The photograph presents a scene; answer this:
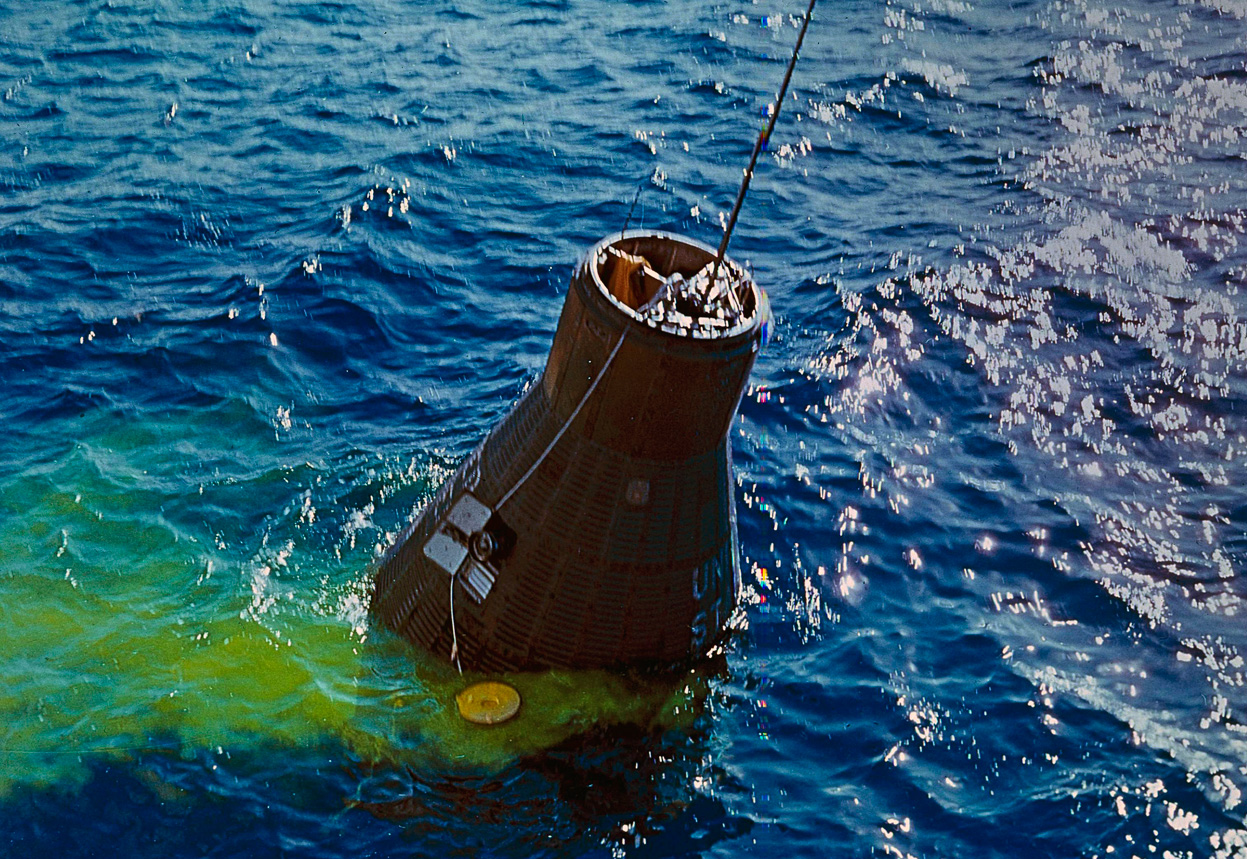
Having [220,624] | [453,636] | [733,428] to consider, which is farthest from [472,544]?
[733,428]

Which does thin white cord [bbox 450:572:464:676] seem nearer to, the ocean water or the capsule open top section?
the ocean water

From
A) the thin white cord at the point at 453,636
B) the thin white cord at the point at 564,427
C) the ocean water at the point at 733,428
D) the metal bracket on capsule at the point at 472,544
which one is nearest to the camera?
the thin white cord at the point at 564,427

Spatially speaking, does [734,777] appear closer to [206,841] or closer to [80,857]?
[206,841]

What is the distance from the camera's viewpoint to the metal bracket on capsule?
680 cm

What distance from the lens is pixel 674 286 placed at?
6.48 metres

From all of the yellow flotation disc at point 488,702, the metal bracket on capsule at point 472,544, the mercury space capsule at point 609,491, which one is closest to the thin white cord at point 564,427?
the mercury space capsule at point 609,491

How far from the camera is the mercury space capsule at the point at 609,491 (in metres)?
6.28

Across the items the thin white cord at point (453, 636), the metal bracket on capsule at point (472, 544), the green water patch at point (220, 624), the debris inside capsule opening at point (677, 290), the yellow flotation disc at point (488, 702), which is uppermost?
the debris inside capsule opening at point (677, 290)

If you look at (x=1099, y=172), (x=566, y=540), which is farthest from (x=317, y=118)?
(x=566, y=540)

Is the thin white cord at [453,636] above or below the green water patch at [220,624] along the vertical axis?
above

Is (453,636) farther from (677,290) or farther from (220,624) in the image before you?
(677,290)

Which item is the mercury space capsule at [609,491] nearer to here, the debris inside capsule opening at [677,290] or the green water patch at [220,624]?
the debris inside capsule opening at [677,290]

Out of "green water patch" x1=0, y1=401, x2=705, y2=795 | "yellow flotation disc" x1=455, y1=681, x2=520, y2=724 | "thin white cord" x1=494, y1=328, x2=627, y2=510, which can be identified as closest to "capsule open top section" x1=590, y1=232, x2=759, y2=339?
"thin white cord" x1=494, y1=328, x2=627, y2=510

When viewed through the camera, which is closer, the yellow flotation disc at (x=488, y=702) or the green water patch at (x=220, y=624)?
the yellow flotation disc at (x=488, y=702)
